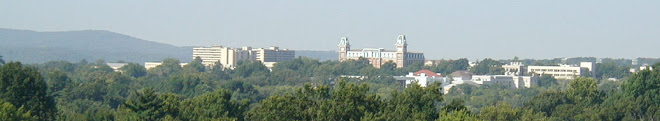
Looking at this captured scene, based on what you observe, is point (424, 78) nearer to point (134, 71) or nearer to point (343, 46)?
point (134, 71)

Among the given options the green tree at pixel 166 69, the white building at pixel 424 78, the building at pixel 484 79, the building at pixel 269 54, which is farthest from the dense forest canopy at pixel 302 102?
the building at pixel 269 54

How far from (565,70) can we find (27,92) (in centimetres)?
10377

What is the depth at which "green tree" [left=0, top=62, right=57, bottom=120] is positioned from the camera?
4503 cm

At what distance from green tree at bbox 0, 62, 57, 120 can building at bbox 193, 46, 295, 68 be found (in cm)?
12464

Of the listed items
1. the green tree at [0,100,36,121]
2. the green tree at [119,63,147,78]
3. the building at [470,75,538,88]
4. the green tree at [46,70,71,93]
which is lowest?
the building at [470,75,538,88]

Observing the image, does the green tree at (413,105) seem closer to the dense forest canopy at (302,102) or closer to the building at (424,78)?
the dense forest canopy at (302,102)

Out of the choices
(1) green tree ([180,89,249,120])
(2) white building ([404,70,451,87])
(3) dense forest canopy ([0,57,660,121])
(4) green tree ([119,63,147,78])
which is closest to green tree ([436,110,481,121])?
(3) dense forest canopy ([0,57,660,121])

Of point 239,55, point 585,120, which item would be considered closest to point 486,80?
point 239,55

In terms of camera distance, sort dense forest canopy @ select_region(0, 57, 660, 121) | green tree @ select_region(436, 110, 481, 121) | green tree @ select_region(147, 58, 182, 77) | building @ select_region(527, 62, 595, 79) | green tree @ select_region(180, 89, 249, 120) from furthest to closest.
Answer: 1. building @ select_region(527, 62, 595, 79)
2. green tree @ select_region(147, 58, 182, 77)
3. green tree @ select_region(180, 89, 249, 120)
4. dense forest canopy @ select_region(0, 57, 660, 121)
5. green tree @ select_region(436, 110, 481, 121)

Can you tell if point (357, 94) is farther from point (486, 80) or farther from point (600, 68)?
point (600, 68)

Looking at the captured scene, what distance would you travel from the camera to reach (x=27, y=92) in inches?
1806

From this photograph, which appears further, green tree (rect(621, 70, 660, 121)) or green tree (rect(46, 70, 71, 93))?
green tree (rect(46, 70, 71, 93))

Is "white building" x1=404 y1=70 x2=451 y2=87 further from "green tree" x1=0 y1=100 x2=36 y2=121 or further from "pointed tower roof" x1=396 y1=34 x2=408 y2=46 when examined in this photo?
"green tree" x1=0 y1=100 x2=36 y2=121

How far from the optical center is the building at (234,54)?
176250mm
